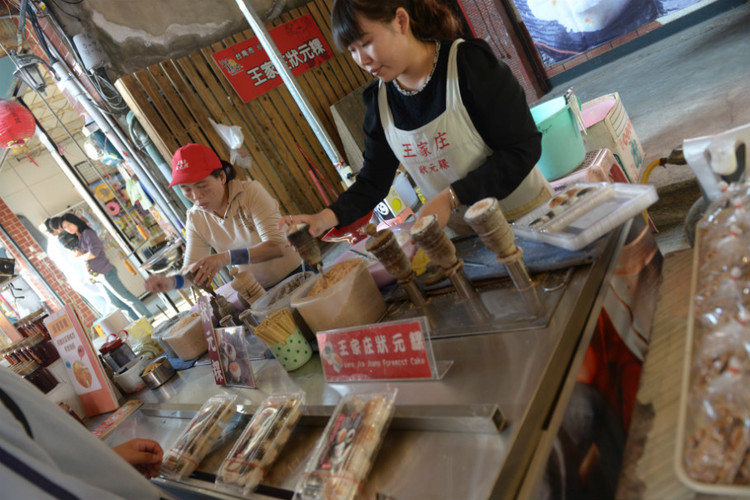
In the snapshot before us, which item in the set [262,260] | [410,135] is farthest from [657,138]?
[262,260]

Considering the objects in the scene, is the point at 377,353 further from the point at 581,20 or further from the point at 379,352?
the point at 581,20

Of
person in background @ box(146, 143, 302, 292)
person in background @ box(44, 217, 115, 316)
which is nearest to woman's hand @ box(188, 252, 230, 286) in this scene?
person in background @ box(146, 143, 302, 292)

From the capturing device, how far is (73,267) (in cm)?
714

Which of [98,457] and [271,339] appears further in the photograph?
[271,339]

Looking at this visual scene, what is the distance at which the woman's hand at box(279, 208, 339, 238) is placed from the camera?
1.90 meters

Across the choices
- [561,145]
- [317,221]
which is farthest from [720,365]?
[561,145]

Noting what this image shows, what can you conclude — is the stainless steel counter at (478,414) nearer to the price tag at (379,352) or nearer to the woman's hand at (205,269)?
the price tag at (379,352)

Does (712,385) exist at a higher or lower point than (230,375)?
lower

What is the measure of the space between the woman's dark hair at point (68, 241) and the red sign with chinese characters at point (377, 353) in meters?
7.67

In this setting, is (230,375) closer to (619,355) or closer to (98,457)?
(98,457)

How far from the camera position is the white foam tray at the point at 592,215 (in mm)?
1220

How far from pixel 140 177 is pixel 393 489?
5.42 metres

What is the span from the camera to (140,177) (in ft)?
18.0

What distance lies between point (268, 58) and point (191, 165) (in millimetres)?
4275
